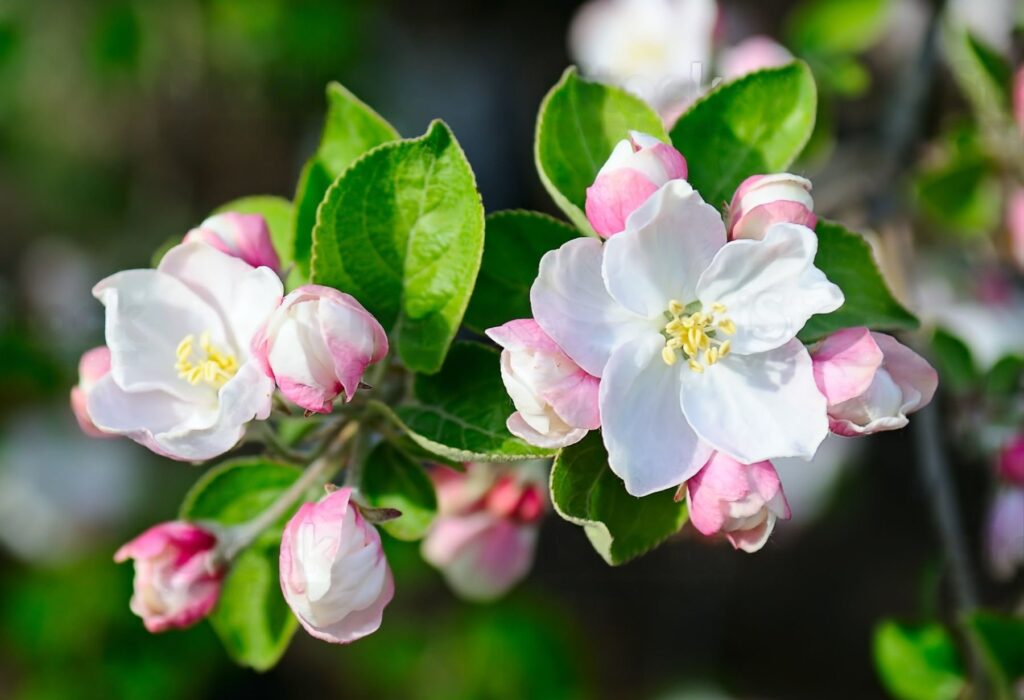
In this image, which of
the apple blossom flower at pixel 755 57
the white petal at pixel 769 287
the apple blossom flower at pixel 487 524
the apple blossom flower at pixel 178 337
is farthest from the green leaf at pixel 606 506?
the apple blossom flower at pixel 755 57

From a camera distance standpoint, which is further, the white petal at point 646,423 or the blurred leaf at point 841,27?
the blurred leaf at point 841,27

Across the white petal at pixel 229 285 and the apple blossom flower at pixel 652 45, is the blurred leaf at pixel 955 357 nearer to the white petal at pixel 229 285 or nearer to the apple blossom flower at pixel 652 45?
the apple blossom flower at pixel 652 45

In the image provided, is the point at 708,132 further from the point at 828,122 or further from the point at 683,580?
the point at 683,580

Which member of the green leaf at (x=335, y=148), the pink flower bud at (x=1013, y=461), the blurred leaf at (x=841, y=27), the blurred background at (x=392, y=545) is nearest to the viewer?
the green leaf at (x=335, y=148)

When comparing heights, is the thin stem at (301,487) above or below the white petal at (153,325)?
below

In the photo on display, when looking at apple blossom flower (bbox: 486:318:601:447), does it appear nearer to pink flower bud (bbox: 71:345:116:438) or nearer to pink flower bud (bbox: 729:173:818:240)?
pink flower bud (bbox: 729:173:818:240)

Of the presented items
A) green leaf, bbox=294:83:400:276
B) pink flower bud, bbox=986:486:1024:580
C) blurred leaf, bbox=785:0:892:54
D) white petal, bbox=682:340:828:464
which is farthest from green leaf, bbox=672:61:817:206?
blurred leaf, bbox=785:0:892:54

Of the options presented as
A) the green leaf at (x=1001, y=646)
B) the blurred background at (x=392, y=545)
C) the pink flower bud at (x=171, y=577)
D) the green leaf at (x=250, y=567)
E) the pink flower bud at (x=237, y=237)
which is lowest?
the blurred background at (x=392, y=545)

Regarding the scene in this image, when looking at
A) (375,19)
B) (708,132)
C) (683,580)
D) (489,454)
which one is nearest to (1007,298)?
(683,580)
